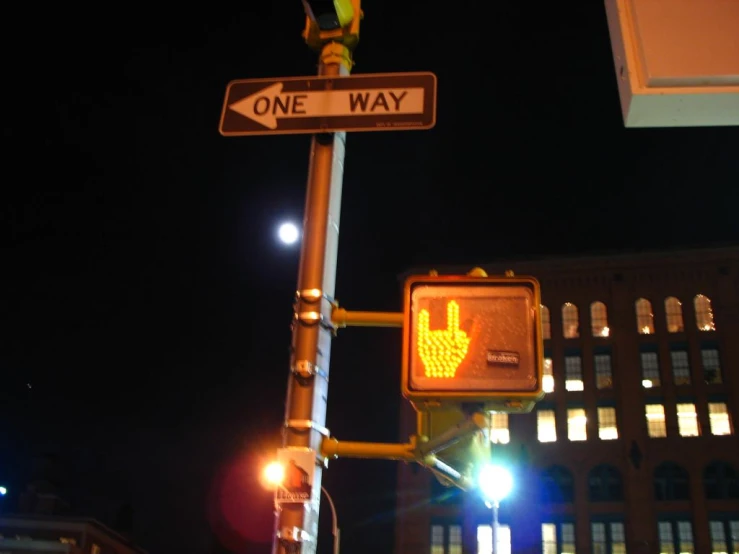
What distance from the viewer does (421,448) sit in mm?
4293

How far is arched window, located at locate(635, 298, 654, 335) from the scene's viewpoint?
5453cm

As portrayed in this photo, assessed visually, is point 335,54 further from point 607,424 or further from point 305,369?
point 607,424

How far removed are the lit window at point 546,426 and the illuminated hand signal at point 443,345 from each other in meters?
51.6

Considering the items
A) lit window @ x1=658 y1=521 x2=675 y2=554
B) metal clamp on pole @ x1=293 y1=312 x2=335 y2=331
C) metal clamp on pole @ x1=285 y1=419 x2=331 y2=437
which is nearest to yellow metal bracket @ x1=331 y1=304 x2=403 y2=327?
metal clamp on pole @ x1=293 y1=312 x2=335 y2=331

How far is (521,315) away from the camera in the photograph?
13.6ft

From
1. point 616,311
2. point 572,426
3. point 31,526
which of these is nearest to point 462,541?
point 572,426

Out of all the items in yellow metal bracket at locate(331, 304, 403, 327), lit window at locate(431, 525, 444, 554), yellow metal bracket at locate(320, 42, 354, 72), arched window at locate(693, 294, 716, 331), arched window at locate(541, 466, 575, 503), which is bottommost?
yellow metal bracket at locate(331, 304, 403, 327)

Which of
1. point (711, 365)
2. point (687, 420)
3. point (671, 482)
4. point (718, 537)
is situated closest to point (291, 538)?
point (718, 537)

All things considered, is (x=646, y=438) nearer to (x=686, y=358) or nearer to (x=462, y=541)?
(x=686, y=358)

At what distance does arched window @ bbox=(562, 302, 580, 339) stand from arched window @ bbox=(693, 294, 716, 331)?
26.3 ft

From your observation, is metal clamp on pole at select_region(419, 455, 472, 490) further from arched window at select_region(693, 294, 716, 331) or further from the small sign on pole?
arched window at select_region(693, 294, 716, 331)

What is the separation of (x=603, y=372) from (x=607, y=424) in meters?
3.63

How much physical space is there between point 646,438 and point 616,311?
914cm

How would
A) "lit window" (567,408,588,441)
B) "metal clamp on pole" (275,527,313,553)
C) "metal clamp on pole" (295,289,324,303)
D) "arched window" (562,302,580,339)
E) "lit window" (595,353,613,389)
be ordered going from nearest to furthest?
"metal clamp on pole" (275,527,313,553) → "metal clamp on pole" (295,289,324,303) → "lit window" (567,408,588,441) → "lit window" (595,353,613,389) → "arched window" (562,302,580,339)
